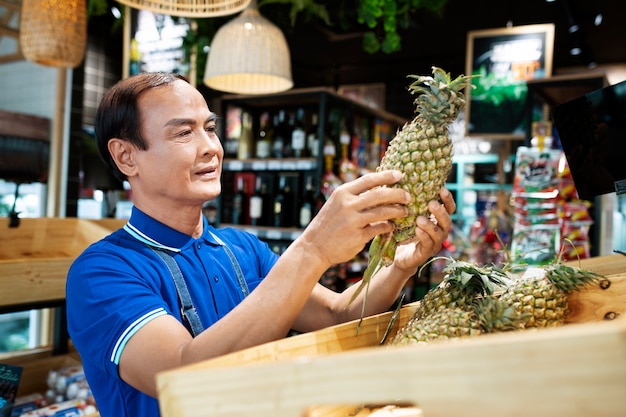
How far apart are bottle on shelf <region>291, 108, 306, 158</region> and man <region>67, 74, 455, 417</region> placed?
10.6 feet

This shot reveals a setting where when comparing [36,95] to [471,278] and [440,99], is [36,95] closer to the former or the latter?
[440,99]

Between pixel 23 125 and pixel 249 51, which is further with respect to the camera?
pixel 23 125

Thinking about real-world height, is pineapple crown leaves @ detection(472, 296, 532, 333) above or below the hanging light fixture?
below

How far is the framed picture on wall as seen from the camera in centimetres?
594

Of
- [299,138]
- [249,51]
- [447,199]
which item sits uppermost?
[249,51]

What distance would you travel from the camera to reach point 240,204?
218 inches

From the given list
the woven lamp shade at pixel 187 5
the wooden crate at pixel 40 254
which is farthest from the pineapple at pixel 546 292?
the wooden crate at pixel 40 254

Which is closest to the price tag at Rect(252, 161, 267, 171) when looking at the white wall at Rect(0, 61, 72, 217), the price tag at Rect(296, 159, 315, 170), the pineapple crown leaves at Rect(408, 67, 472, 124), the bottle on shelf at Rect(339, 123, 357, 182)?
the price tag at Rect(296, 159, 315, 170)

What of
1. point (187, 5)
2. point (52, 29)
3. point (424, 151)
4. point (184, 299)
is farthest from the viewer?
point (52, 29)

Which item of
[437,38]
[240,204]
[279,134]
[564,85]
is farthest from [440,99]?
[437,38]

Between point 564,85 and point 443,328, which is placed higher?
point 564,85

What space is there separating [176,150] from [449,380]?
1229mm

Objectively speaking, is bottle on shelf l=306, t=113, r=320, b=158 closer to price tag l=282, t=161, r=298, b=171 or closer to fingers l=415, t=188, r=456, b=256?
price tag l=282, t=161, r=298, b=171

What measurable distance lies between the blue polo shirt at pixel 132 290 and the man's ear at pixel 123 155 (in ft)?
0.47
